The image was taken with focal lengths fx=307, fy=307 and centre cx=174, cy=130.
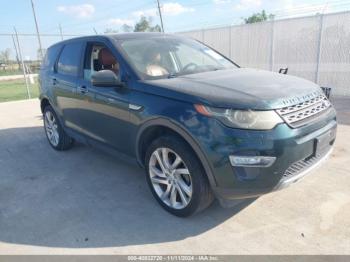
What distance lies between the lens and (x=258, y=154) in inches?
94.9

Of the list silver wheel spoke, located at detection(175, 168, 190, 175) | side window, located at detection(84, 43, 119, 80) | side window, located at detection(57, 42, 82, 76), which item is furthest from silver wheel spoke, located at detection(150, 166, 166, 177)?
side window, located at detection(57, 42, 82, 76)

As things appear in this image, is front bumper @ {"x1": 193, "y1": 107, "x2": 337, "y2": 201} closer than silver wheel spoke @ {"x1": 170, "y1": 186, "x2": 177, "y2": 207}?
Yes

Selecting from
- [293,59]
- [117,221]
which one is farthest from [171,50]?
[293,59]

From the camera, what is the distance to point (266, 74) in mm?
3387

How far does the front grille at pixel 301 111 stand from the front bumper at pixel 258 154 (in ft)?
0.22

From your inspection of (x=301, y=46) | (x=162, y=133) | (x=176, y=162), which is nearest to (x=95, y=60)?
(x=162, y=133)

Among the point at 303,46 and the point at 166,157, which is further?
the point at 303,46

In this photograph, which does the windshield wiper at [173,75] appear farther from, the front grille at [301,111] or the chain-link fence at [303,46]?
the chain-link fence at [303,46]

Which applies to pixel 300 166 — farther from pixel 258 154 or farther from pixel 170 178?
pixel 170 178

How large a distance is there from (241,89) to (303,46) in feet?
27.5

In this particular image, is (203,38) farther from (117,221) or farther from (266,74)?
(117,221)

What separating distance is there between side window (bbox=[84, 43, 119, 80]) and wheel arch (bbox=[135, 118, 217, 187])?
1.14 metres

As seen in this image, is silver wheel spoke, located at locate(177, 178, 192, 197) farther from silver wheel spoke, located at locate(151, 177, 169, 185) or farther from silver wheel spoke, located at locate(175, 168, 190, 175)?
silver wheel spoke, located at locate(151, 177, 169, 185)

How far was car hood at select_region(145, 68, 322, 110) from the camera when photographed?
2.53 meters
